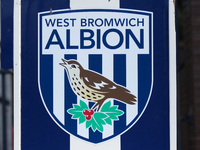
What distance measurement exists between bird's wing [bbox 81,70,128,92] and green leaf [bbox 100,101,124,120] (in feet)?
0.23

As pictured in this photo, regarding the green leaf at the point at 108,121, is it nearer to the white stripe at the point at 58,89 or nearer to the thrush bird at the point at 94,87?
the thrush bird at the point at 94,87

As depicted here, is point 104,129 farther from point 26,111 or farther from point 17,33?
point 17,33

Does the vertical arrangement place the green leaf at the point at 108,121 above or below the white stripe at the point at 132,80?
below

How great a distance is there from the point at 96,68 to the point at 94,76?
0.12 feet

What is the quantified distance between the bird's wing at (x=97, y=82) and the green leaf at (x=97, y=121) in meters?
0.11

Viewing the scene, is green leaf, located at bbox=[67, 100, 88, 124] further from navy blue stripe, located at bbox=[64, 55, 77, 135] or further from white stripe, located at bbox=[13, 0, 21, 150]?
white stripe, located at bbox=[13, 0, 21, 150]

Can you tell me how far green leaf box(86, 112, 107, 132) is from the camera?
149cm

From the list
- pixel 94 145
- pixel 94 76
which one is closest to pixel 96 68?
pixel 94 76

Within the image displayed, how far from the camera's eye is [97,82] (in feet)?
4.96

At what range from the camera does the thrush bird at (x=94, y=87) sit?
1.50 meters

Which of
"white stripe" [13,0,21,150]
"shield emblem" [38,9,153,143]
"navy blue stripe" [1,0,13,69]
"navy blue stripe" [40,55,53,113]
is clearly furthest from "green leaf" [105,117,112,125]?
"navy blue stripe" [1,0,13,69]

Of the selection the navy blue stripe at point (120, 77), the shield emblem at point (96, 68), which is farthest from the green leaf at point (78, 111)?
the navy blue stripe at point (120, 77)

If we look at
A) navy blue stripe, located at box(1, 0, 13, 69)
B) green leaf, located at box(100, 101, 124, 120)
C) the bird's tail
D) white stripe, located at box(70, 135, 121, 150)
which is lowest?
white stripe, located at box(70, 135, 121, 150)

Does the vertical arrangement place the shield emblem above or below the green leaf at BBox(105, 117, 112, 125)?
above
